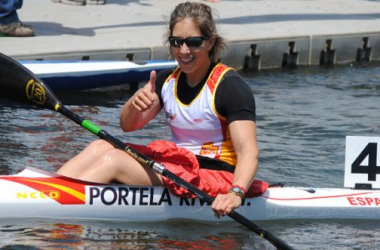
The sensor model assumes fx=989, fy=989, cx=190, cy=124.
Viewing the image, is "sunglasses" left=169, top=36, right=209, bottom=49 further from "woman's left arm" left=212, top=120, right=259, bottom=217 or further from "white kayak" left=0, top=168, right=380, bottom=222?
"white kayak" left=0, top=168, right=380, bottom=222

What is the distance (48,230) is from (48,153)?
214cm

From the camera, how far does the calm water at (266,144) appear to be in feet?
18.7

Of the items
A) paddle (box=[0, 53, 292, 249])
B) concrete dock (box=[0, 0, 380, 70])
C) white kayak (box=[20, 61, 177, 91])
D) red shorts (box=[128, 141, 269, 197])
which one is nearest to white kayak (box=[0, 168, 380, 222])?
red shorts (box=[128, 141, 269, 197])

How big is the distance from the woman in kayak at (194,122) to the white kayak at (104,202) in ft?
0.23

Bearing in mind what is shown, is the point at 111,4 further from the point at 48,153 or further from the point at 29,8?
the point at 48,153

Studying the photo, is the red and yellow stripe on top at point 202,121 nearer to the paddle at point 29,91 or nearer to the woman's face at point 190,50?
the woman's face at point 190,50

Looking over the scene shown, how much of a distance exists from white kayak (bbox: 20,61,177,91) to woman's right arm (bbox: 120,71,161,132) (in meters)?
4.03

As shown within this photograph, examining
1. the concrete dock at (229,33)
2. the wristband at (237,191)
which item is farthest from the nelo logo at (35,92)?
the concrete dock at (229,33)

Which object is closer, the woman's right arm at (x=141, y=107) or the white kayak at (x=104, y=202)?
the woman's right arm at (x=141, y=107)

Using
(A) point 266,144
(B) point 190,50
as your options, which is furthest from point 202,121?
(A) point 266,144

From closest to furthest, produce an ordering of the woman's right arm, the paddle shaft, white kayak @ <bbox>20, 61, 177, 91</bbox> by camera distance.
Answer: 1. the paddle shaft
2. the woman's right arm
3. white kayak @ <bbox>20, 61, 177, 91</bbox>

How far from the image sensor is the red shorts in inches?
218

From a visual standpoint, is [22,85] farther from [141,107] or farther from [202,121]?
[202,121]

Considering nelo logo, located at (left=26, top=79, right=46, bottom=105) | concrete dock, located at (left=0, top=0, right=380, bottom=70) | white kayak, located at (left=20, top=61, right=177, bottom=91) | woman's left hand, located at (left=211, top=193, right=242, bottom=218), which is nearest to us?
woman's left hand, located at (left=211, top=193, right=242, bottom=218)
